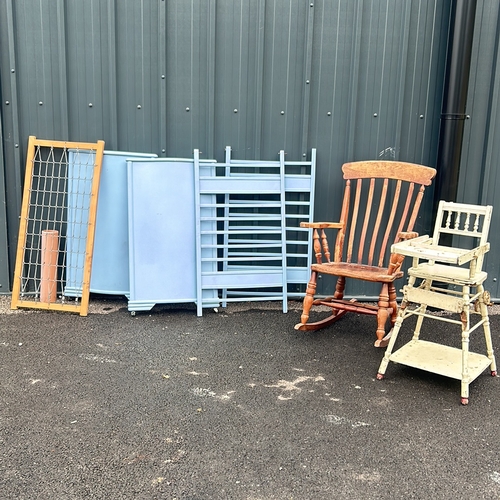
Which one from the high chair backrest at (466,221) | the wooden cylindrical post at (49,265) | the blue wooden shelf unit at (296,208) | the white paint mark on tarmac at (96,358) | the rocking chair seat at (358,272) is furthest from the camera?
the blue wooden shelf unit at (296,208)

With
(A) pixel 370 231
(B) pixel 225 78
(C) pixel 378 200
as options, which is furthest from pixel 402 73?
(B) pixel 225 78

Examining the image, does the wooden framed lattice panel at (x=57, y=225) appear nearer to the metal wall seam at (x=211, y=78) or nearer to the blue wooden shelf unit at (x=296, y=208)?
the metal wall seam at (x=211, y=78)

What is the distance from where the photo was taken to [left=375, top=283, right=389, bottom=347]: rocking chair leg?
3.45 meters

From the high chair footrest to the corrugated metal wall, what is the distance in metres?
1.69

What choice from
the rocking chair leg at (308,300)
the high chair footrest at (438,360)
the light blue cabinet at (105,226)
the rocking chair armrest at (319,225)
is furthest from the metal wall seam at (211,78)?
the high chair footrest at (438,360)

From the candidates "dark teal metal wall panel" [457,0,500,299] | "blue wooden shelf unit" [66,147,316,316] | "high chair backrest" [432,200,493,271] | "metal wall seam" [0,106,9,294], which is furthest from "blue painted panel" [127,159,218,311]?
"dark teal metal wall panel" [457,0,500,299]

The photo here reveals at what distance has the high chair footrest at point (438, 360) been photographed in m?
2.89

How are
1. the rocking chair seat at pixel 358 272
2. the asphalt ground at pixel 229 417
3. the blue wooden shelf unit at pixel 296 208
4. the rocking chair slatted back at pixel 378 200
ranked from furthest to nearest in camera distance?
the blue wooden shelf unit at pixel 296 208 → the rocking chair slatted back at pixel 378 200 → the rocking chair seat at pixel 358 272 → the asphalt ground at pixel 229 417

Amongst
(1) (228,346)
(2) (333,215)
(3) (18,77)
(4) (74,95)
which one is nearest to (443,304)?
(1) (228,346)

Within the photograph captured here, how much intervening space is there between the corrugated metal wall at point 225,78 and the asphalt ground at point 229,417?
4.76 ft

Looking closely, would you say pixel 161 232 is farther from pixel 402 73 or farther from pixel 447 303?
pixel 402 73

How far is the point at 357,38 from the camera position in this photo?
411cm

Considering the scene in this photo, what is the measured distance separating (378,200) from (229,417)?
7.72 ft

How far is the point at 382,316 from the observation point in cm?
345
